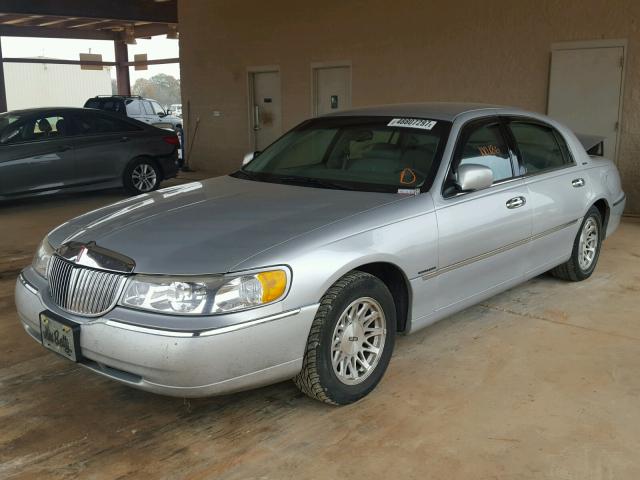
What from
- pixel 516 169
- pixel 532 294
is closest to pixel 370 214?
pixel 516 169

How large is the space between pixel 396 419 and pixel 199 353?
1097 mm

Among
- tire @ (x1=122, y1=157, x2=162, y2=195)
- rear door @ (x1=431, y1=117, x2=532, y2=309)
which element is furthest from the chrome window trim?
tire @ (x1=122, y1=157, x2=162, y2=195)

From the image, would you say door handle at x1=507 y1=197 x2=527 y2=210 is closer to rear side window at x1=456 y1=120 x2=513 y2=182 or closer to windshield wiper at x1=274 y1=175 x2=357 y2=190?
rear side window at x1=456 y1=120 x2=513 y2=182

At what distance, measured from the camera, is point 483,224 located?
405cm

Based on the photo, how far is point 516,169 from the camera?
453 centimetres

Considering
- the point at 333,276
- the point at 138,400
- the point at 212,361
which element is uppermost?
the point at 333,276

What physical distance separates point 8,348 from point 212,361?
213cm

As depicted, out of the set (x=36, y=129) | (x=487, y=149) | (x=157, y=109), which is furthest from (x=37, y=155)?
(x=157, y=109)

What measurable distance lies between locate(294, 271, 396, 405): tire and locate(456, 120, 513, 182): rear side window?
3.78 feet

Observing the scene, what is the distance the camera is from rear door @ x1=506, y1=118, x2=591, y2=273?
462 centimetres

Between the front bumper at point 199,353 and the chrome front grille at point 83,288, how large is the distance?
3.2 inches

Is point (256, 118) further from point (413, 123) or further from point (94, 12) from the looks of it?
point (413, 123)

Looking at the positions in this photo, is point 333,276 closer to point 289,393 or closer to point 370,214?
point 370,214

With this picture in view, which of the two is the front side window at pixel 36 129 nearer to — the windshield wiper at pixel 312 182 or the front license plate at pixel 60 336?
the windshield wiper at pixel 312 182
